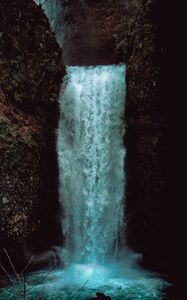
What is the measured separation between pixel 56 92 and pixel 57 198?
12.3 feet

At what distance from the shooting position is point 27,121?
11891 mm

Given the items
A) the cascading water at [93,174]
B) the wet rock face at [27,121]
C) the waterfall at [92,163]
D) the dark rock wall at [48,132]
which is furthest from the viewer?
the waterfall at [92,163]

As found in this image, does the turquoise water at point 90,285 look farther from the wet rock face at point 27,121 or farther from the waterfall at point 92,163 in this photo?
the wet rock face at point 27,121

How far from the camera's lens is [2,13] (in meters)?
12.3

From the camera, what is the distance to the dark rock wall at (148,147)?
435 inches

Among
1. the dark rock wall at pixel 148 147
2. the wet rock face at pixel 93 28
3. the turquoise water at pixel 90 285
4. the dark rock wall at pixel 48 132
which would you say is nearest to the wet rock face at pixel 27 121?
the dark rock wall at pixel 48 132

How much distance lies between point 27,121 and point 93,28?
462 inches

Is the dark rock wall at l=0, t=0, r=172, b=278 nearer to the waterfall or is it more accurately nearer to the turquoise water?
the waterfall

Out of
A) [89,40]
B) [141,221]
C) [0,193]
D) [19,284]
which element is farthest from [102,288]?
[89,40]

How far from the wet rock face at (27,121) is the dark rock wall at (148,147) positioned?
2.58 meters

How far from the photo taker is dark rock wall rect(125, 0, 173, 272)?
11047mm

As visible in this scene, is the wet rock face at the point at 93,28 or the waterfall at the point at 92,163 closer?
the waterfall at the point at 92,163

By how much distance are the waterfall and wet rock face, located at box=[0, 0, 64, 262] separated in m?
0.46

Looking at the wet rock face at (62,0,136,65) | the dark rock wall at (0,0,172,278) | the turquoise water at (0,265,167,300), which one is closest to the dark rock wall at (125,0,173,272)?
the dark rock wall at (0,0,172,278)
